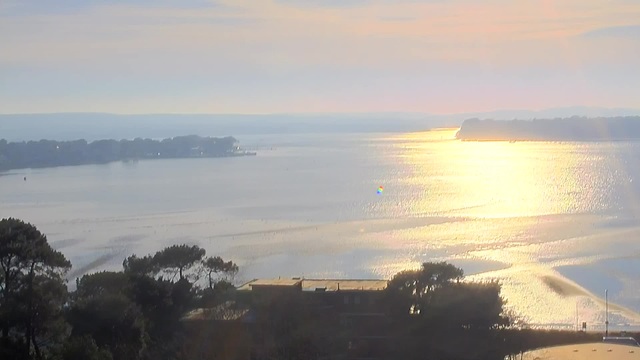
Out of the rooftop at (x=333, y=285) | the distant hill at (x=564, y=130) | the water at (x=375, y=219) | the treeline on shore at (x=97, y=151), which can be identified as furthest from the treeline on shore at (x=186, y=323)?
the distant hill at (x=564, y=130)

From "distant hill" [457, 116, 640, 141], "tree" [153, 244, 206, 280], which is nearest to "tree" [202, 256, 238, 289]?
"tree" [153, 244, 206, 280]

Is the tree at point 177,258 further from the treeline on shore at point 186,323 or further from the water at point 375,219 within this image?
the water at point 375,219

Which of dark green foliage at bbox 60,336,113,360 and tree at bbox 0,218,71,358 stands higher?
tree at bbox 0,218,71,358

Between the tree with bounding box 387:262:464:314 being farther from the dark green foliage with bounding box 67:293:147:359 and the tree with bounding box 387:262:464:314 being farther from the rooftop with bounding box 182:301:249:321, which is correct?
the dark green foliage with bounding box 67:293:147:359

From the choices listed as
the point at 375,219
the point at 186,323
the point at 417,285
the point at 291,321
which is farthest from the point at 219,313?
the point at 375,219

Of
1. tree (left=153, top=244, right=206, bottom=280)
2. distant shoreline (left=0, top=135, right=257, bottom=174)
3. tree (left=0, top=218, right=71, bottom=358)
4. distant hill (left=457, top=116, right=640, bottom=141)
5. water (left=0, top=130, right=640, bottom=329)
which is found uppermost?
distant hill (left=457, top=116, right=640, bottom=141)

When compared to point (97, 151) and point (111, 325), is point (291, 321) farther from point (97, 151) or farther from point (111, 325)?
point (97, 151)

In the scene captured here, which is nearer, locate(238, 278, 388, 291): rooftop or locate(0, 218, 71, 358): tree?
locate(0, 218, 71, 358): tree
